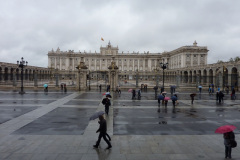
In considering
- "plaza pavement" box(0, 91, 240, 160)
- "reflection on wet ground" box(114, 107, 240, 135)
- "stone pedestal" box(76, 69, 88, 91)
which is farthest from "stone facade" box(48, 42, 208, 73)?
"plaza pavement" box(0, 91, 240, 160)

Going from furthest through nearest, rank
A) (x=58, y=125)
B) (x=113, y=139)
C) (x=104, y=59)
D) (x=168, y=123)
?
1. (x=104, y=59)
2. (x=168, y=123)
3. (x=58, y=125)
4. (x=113, y=139)

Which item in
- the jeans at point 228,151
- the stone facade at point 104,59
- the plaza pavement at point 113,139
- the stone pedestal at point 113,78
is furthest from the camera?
the stone facade at point 104,59

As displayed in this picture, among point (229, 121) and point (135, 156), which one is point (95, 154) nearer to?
point (135, 156)

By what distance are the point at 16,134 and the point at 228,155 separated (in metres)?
8.80

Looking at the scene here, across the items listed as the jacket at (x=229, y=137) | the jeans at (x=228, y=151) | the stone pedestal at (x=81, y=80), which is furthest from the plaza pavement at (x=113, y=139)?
the stone pedestal at (x=81, y=80)

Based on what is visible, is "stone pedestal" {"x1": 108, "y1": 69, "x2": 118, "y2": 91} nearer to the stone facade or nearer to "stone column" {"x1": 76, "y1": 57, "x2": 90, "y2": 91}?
"stone column" {"x1": 76, "y1": 57, "x2": 90, "y2": 91}

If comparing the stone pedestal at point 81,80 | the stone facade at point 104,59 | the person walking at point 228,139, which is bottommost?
the person walking at point 228,139

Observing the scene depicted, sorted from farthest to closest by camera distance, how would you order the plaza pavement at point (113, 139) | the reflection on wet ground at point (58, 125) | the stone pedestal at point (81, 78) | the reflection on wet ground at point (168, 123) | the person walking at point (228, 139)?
1. the stone pedestal at point (81, 78)
2. the reflection on wet ground at point (168, 123)
3. the reflection on wet ground at point (58, 125)
4. the plaza pavement at point (113, 139)
5. the person walking at point (228, 139)

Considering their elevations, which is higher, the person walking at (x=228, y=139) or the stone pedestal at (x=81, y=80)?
the stone pedestal at (x=81, y=80)

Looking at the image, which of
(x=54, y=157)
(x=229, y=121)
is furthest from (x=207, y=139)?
(x=54, y=157)

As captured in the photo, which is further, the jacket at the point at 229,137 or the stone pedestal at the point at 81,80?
the stone pedestal at the point at 81,80

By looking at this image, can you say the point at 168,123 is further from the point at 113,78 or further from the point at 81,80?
the point at 81,80

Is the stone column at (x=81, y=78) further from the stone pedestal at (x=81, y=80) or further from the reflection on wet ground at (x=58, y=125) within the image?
the reflection on wet ground at (x=58, y=125)

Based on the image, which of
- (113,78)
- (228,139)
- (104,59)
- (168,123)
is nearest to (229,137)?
(228,139)
